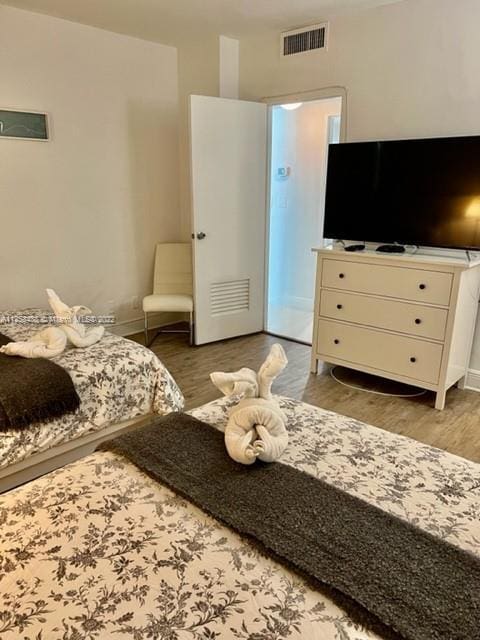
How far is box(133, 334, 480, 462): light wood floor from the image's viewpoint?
2775 millimetres

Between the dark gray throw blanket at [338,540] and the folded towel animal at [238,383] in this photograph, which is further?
the folded towel animal at [238,383]

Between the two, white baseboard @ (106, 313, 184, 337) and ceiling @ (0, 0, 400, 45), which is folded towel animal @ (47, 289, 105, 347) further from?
ceiling @ (0, 0, 400, 45)

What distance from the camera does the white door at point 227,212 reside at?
3.92 metres

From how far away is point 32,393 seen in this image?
2.00 m

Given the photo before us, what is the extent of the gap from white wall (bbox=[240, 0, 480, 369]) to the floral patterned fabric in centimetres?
222

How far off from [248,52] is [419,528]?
4.12 m

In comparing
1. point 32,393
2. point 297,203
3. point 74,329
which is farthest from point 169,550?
point 297,203

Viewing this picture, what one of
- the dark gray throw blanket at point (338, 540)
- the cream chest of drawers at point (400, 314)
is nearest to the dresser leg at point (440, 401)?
the cream chest of drawers at point (400, 314)

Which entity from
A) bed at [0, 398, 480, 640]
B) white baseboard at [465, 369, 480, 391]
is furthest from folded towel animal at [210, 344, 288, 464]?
white baseboard at [465, 369, 480, 391]

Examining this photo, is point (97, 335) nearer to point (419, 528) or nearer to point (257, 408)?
point (257, 408)

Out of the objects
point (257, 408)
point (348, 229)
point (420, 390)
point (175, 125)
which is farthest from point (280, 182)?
point (257, 408)

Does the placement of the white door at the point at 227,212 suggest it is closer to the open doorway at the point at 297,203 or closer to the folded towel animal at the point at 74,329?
the open doorway at the point at 297,203

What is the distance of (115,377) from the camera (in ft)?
7.69

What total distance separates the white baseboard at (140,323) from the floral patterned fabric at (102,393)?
5.73 ft
